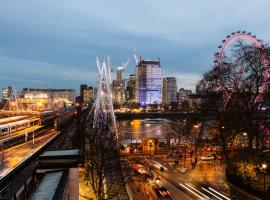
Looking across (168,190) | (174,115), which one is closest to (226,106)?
(168,190)

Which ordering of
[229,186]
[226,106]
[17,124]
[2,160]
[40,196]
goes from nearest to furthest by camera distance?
[40,196] → [2,160] → [229,186] → [226,106] → [17,124]

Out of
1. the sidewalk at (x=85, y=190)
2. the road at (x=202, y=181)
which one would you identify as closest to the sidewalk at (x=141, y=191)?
the road at (x=202, y=181)

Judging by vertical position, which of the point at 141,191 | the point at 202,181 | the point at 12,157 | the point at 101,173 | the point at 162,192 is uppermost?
the point at 12,157

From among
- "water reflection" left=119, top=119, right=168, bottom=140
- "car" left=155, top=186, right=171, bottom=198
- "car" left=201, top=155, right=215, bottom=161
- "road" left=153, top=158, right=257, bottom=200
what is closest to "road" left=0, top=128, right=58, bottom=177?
"car" left=155, top=186, right=171, bottom=198

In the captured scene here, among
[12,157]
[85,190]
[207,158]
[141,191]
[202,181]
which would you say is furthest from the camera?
[207,158]

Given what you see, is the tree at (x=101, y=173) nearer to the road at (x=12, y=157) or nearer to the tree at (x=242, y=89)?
the road at (x=12, y=157)

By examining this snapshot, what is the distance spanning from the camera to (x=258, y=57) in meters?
30.1

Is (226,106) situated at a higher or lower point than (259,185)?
higher

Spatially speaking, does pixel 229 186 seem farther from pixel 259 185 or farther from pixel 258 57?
pixel 258 57

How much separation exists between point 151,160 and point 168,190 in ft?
46.9

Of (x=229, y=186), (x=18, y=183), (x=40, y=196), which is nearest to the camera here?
(x=40, y=196)

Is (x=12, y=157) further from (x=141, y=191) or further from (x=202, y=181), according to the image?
(x=202, y=181)

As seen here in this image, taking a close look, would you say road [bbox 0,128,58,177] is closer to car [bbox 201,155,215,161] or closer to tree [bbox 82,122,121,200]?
tree [bbox 82,122,121,200]

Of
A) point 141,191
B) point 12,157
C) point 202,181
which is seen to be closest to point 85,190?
point 141,191
